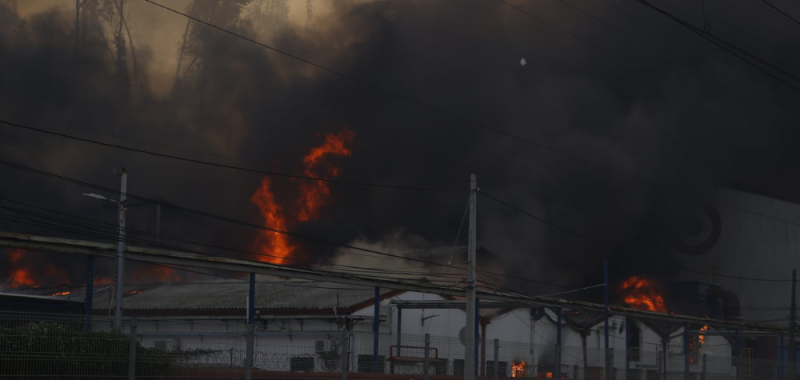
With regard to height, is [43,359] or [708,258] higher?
[708,258]

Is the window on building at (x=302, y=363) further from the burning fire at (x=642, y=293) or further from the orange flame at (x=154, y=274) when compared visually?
the burning fire at (x=642, y=293)

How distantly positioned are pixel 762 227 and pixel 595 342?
3250 cm

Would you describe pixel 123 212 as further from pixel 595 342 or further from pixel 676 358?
pixel 676 358

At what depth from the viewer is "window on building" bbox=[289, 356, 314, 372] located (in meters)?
Answer: 18.1

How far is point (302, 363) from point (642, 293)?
4982 cm

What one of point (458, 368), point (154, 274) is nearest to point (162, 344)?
point (458, 368)

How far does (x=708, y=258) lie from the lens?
236 ft

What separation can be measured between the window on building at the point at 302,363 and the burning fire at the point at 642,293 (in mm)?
47354

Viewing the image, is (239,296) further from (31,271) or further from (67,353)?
(31,271)

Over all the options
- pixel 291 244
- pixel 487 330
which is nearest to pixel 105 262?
pixel 291 244

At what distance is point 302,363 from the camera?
1850 cm

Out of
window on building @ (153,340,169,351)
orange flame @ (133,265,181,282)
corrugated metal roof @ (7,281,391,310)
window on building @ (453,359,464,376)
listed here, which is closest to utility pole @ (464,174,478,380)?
window on building @ (453,359,464,376)

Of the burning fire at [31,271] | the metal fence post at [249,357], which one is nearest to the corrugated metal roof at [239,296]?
the metal fence post at [249,357]

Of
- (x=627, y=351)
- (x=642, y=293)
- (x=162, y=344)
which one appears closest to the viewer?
(x=162, y=344)
